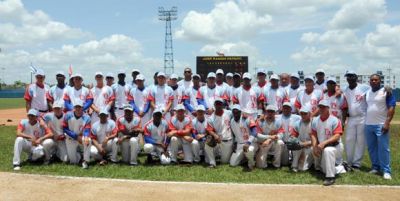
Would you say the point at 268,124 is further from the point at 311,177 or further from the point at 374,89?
the point at 374,89

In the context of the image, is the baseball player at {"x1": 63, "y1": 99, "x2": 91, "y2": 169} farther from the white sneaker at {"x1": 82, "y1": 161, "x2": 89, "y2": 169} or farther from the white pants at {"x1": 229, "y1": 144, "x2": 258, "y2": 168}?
the white pants at {"x1": 229, "y1": 144, "x2": 258, "y2": 168}

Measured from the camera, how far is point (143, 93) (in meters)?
10.4

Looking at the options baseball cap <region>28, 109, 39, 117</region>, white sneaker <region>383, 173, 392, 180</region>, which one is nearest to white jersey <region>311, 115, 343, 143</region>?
white sneaker <region>383, 173, 392, 180</region>

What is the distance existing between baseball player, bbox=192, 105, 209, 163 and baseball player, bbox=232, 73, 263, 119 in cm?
89

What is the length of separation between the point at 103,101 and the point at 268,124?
158 inches

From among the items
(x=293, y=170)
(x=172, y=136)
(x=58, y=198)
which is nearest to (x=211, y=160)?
(x=172, y=136)

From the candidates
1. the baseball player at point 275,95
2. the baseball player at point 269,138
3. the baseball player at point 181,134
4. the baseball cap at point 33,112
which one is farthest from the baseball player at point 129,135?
the baseball player at point 275,95

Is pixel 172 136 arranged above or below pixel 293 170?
above

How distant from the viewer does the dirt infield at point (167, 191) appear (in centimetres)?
677

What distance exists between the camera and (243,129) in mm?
9289

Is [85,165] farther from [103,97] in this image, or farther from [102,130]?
[103,97]

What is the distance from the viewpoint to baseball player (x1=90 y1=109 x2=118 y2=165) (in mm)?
9484

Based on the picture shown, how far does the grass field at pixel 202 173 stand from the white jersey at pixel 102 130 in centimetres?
69

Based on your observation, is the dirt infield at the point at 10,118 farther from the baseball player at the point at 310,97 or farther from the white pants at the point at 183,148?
the baseball player at the point at 310,97
